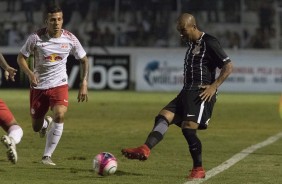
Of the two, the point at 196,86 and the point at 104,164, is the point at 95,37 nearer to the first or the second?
the point at 196,86

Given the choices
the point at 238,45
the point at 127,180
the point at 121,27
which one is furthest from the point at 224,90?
the point at 127,180

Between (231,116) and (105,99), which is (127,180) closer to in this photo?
(231,116)

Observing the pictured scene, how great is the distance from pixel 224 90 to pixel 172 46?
362cm

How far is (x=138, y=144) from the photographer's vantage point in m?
15.9

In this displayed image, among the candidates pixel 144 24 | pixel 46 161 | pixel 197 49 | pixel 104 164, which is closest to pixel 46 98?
pixel 46 161

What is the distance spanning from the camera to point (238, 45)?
3569 cm

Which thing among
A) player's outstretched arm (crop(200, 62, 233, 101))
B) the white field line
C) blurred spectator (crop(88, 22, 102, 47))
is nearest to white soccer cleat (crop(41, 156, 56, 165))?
the white field line

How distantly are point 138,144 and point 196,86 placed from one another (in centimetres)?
480

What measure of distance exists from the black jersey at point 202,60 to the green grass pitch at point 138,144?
125cm

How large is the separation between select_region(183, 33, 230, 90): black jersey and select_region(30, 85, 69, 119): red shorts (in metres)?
2.26

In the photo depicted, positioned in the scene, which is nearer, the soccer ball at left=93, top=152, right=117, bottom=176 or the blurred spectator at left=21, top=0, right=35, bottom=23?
the soccer ball at left=93, top=152, right=117, bottom=176

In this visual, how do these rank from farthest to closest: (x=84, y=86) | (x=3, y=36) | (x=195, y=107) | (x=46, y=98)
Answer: (x=3, y=36)
(x=46, y=98)
(x=84, y=86)
(x=195, y=107)

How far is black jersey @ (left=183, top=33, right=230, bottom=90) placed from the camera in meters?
11.1

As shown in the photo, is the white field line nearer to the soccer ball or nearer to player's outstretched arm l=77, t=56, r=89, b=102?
the soccer ball
